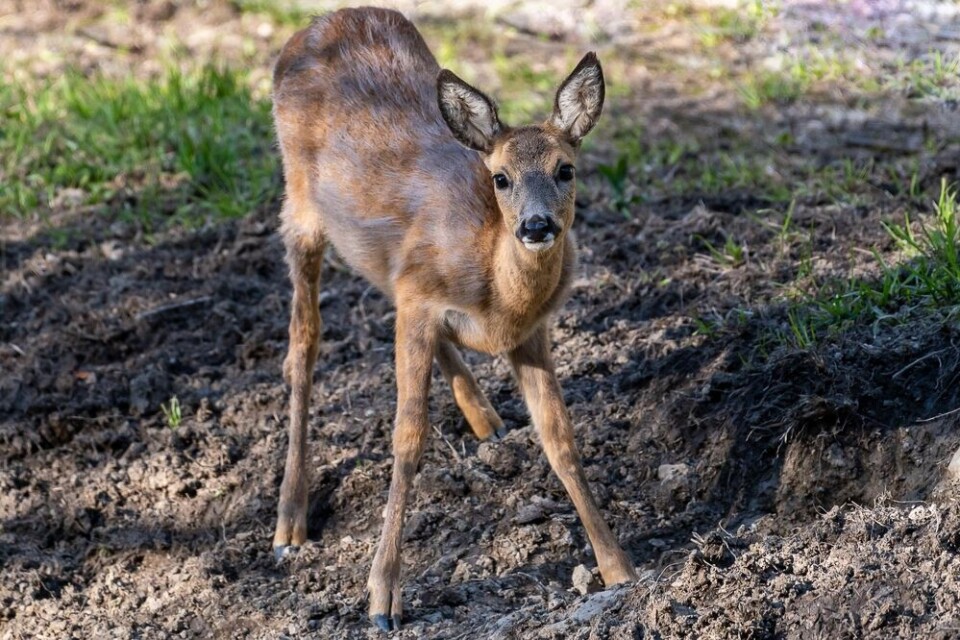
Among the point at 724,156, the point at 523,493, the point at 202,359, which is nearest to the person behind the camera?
the point at 523,493

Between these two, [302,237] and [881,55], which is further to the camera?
[881,55]

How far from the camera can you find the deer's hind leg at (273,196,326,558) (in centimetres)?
583

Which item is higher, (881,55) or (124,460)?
(881,55)

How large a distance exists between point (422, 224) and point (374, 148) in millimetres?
501

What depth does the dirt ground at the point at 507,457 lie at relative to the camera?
4.21m

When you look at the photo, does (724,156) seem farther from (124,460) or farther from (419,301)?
(124,460)

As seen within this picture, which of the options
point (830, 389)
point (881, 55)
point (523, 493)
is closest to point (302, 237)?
point (523, 493)

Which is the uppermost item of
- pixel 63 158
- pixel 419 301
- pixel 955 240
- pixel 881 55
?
pixel 63 158

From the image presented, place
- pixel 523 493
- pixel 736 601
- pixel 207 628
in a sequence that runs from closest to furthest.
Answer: pixel 736 601, pixel 207 628, pixel 523 493

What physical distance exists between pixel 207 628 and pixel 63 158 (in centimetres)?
432

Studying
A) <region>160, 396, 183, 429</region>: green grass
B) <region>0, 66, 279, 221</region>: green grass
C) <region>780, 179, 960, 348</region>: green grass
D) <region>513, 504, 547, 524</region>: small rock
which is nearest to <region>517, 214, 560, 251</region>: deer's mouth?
<region>513, 504, 547, 524</region>: small rock

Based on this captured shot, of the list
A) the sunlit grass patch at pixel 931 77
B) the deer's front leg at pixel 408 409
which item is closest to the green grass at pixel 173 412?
the deer's front leg at pixel 408 409

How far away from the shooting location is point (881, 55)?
827 cm

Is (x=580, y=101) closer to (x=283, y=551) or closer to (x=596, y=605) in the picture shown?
(x=596, y=605)
